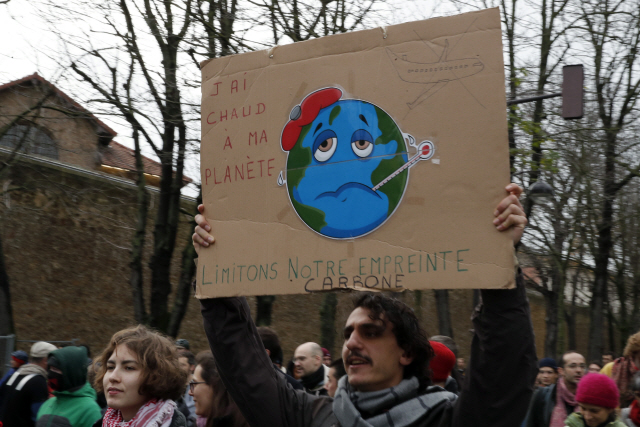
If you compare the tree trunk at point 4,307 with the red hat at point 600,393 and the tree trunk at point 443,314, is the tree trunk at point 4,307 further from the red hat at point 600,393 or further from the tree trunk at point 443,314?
the red hat at point 600,393

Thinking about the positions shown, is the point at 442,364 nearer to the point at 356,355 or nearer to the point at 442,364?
the point at 442,364

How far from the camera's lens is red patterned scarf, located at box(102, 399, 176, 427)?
10.5 ft

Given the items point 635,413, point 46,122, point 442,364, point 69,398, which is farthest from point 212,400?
point 46,122

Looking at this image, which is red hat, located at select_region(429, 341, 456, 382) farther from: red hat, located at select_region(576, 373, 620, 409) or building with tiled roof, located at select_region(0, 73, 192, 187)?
building with tiled roof, located at select_region(0, 73, 192, 187)

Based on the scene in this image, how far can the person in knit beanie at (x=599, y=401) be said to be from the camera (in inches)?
163

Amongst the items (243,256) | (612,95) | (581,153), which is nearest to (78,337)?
(581,153)

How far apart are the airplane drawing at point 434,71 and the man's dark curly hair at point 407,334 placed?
0.71m

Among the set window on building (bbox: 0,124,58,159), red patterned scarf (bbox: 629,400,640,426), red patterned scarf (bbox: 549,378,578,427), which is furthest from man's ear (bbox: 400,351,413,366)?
window on building (bbox: 0,124,58,159)

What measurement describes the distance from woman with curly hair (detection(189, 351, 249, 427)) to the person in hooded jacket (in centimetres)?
67

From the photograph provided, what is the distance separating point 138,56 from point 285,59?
8.72 m

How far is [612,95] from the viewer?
13.3 meters

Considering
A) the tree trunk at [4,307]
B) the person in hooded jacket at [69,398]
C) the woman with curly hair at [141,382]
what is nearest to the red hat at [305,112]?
the woman with curly hair at [141,382]

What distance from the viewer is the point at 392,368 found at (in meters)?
2.32

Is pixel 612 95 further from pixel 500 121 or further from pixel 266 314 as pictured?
pixel 500 121
